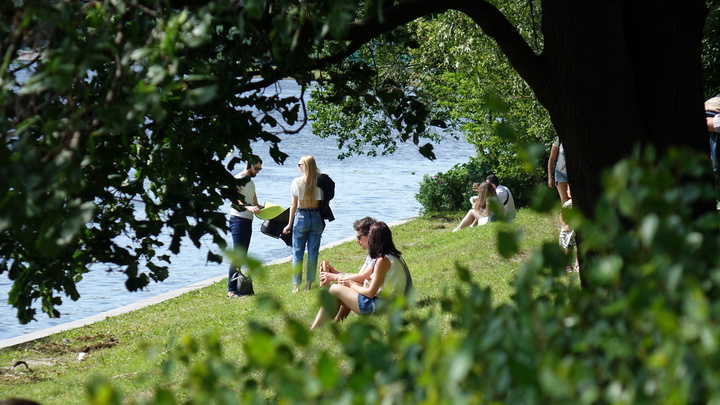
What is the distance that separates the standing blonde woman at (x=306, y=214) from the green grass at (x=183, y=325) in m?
0.57

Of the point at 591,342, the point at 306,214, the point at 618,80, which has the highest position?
the point at 618,80

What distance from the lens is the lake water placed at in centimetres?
1260

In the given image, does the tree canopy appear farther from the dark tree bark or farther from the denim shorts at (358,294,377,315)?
the denim shorts at (358,294,377,315)

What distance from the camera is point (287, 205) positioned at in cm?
2253

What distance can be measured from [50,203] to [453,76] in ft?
54.3

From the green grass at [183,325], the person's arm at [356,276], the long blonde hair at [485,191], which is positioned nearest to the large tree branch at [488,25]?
the green grass at [183,325]

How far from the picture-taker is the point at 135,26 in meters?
2.61

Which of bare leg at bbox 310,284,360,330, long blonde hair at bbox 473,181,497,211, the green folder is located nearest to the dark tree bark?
bare leg at bbox 310,284,360,330

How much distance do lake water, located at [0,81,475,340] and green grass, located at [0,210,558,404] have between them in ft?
2.25

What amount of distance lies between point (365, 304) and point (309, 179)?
325 cm

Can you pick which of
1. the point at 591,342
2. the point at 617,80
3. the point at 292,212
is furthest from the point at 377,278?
Result: the point at 591,342

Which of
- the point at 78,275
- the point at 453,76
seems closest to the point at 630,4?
the point at 78,275

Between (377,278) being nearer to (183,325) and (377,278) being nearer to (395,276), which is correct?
(395,276)

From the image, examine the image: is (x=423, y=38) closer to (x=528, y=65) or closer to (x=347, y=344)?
(x=528, y=65)
